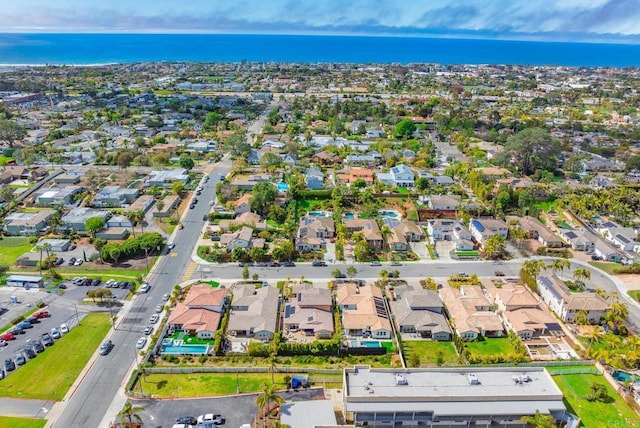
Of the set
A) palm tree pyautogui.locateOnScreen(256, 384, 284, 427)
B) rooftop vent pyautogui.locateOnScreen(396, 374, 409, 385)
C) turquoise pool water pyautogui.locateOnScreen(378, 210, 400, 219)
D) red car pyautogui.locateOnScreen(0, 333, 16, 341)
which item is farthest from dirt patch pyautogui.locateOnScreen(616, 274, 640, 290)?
red car pyautogui.locateOnScreen(0, 333, 16, 341)

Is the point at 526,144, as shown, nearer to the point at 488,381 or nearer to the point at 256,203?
the point at 256,203

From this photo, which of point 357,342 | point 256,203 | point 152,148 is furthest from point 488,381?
point 152,148

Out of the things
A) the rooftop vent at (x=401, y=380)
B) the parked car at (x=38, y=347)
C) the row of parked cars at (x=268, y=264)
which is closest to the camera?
the rooftop vent at (x=401, y=380)

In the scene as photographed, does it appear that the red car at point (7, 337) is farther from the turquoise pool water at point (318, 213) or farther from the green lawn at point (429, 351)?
the turquoise pool water at point (318, 213)

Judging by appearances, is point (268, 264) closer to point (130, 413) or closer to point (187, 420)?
point (187, 420)

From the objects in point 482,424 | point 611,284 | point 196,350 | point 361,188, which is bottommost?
point 482,424

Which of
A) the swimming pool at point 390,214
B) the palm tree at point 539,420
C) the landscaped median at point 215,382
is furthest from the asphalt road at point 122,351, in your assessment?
the palm tree at point 539,420
